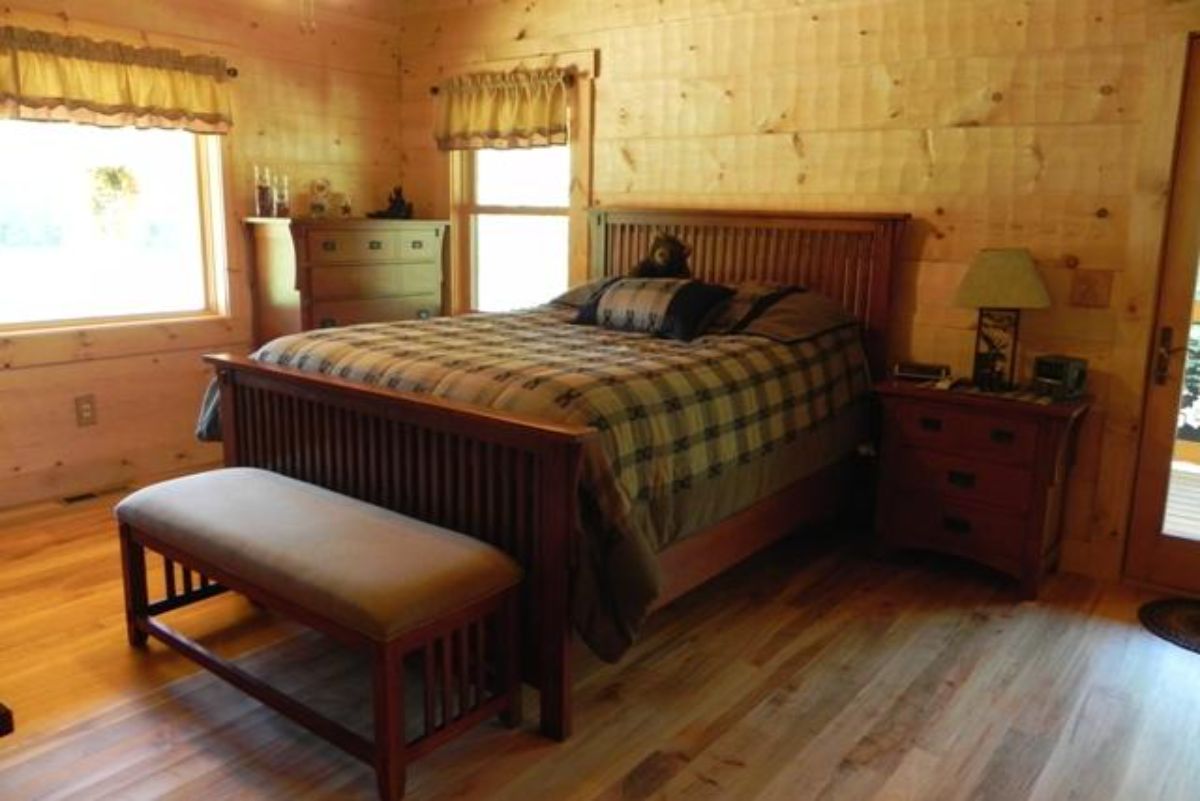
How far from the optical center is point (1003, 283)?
3.21 metres

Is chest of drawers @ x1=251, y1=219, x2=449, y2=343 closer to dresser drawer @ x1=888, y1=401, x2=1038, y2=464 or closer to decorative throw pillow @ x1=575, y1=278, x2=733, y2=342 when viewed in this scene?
decorative throw pillow @ x1=575, y1=278, x2=733, y2=342

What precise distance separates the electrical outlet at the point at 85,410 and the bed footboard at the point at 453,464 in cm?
153

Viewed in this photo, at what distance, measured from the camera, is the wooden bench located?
1982 millimetres

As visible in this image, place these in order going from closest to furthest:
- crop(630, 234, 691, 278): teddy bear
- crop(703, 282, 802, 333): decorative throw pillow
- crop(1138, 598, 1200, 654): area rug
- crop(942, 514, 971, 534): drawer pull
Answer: crop(1138, 598, 1200, 654): area rug
crop(942, 514, 971, 534): drawer pull
crop(703, 282, 802, 333): decorative throw pillow
crop(630, 234, 691, 278): teddy bear

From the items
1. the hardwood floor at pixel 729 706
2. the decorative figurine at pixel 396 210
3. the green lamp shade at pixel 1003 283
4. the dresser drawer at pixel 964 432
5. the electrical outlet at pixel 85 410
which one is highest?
the decorative figurine at pixel 396 210

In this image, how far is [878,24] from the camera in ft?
12.0

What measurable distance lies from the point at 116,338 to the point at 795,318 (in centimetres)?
309

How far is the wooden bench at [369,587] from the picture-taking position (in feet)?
6.50

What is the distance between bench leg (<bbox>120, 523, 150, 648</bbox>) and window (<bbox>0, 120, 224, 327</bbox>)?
187cm

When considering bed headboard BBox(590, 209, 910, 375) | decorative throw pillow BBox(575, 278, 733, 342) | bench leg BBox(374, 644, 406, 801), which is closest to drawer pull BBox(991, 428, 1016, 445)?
bed headboard BBox(590, 209, 910, 375)

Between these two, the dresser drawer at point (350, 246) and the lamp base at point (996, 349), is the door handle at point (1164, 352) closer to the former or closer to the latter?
the lamp base at point (996, 349)

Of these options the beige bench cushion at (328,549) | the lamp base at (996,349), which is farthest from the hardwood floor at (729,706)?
the lamp base at (996,349)

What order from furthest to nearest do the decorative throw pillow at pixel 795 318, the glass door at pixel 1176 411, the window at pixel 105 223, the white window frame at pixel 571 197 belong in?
the white window frame at pixel 571 197 < the window at pixel 105 223 < the decorative throw pillow at pixel 795 318 < the glass door at pixel 1176 411

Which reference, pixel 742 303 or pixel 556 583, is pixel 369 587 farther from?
pixel 742 303
